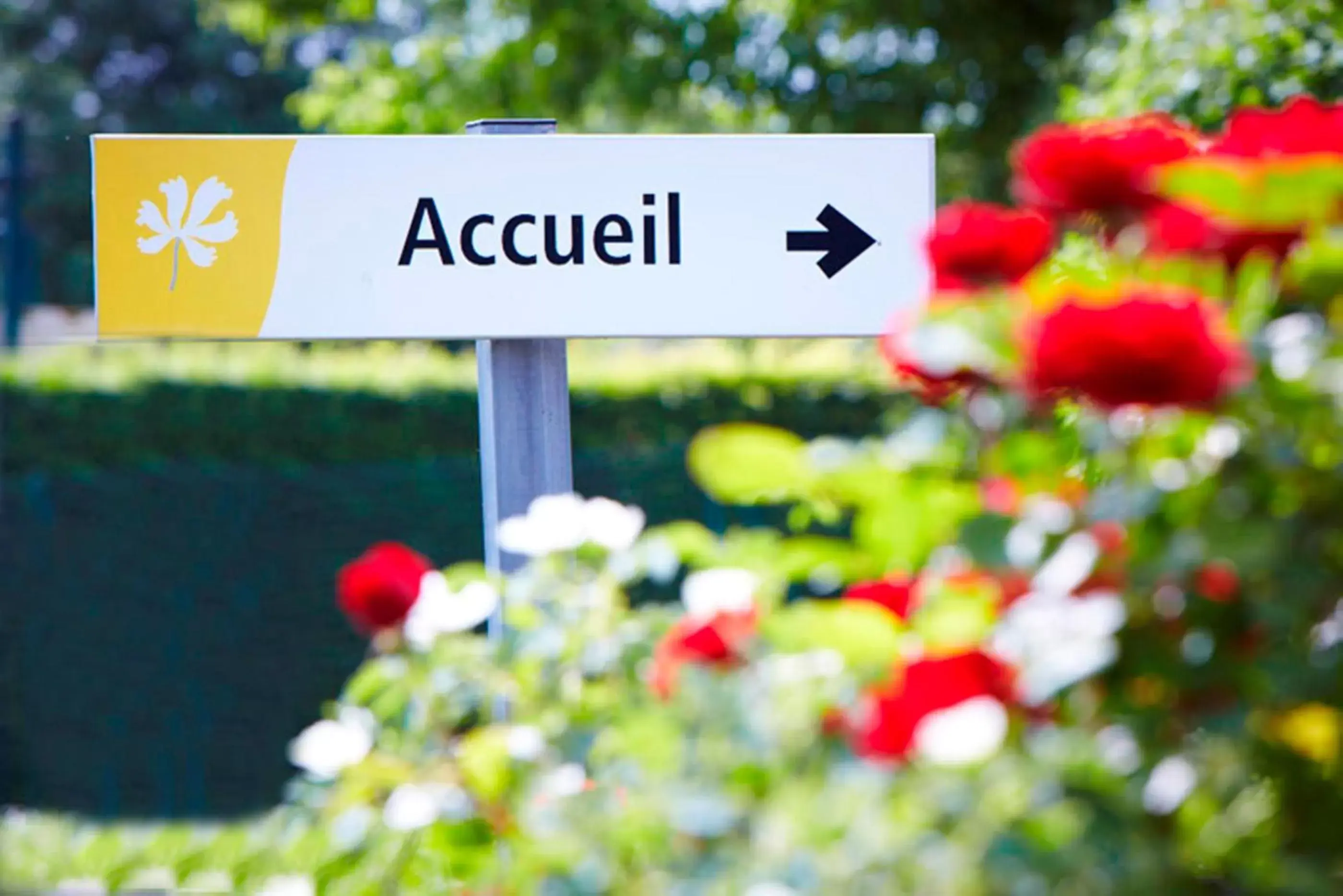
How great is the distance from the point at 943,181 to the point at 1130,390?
9.84 m

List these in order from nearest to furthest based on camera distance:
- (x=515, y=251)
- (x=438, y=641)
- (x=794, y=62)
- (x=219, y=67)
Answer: (x=438, y=641) → (x=515, y=251) → (x=794, y=62) → (x=219, y=67)

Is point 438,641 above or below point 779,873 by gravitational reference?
above

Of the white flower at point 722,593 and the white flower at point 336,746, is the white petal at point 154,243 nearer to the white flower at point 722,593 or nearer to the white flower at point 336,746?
the white flower at point 336,746

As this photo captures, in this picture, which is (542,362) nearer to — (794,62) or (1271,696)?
(1271,696)

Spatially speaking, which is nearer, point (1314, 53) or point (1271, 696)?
point (1271, 696)

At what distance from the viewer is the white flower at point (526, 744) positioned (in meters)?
1.38

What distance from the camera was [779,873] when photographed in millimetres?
1075

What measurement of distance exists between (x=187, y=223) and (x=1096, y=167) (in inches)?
59.6

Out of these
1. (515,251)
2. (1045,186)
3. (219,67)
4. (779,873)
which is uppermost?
(219,67)

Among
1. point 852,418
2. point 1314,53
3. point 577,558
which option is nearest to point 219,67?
point 852,418

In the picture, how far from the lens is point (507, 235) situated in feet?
8.13

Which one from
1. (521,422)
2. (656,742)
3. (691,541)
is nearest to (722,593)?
(691,541)

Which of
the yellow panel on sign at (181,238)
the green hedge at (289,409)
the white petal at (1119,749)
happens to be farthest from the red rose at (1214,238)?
the green hedge at (289,409)

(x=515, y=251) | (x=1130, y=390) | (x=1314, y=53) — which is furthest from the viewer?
(x=1314, y=53)
